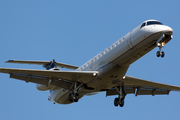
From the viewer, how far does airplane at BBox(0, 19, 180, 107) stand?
23.2 meters

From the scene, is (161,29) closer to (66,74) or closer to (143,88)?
(66,74)

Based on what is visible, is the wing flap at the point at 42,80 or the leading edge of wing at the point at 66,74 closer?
the leading edge of wing at the point at 66,74

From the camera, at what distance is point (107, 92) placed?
30.1m

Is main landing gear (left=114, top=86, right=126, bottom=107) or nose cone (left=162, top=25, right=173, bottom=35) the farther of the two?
main landing gear (left=114, top=86, right=126, bottom=107)

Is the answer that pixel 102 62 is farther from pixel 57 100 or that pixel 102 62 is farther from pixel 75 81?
pixel 57 100

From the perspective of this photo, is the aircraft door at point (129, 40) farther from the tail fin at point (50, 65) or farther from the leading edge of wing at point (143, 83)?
the tail fin at point (50, 65)

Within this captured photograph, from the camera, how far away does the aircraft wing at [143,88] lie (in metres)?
28.7

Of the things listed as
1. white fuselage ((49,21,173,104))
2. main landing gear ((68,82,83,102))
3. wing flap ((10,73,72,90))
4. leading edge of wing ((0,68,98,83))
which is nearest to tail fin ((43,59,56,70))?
wing flap ((10,73,72,90))

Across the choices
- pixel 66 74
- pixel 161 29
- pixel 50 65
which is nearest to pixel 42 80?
pixel 66 74

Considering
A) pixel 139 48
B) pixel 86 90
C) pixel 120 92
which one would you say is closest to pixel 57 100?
pixel 86 90

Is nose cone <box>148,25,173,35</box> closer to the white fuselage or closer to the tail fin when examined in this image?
the white fuselage

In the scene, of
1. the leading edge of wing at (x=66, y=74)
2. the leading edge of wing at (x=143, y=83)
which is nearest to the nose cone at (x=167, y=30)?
the leading edge of wing at (x=143, y=83)

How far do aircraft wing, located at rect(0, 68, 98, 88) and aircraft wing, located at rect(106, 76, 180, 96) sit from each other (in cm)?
399

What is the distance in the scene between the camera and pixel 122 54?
A: 24188mm
